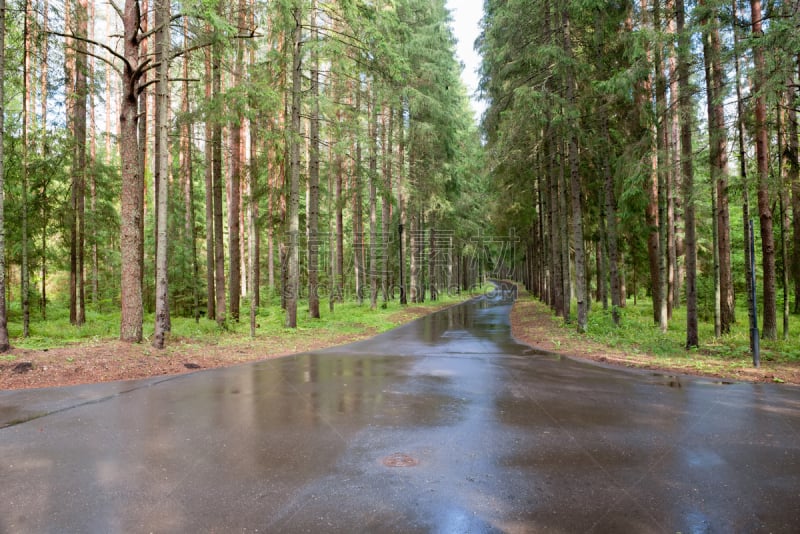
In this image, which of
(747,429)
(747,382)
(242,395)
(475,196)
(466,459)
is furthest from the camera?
(475,196)

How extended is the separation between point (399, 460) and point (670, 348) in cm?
1042

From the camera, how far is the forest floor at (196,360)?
8344 millimetres

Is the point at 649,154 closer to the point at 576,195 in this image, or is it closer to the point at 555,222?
the point at 576,195

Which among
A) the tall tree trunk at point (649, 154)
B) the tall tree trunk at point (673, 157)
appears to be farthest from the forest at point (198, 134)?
the tall tree trunk at point (673, 157)

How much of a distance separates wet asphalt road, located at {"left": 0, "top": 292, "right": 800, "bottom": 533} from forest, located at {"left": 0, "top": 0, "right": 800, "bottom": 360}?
194 inches

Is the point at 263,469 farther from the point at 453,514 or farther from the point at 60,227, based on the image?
the point at 60,227

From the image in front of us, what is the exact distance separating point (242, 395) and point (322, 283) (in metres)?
35.0

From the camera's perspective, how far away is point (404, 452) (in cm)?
471

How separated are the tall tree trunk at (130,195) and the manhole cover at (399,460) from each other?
974 cm

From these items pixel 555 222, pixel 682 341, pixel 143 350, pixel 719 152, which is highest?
pixel 719 152

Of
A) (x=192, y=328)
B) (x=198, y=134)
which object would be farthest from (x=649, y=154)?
(x=192, y=328)

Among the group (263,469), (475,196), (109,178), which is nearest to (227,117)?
(109,178)

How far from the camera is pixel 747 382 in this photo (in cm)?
804

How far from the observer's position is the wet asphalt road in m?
3.44
